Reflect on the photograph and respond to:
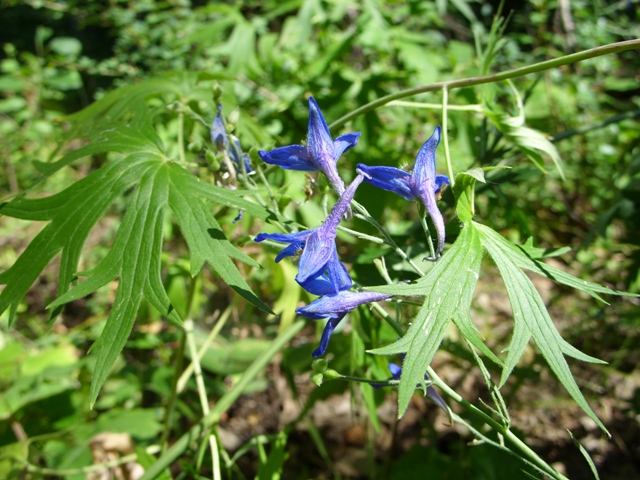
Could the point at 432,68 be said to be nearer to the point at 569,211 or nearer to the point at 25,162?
the point at 569,211

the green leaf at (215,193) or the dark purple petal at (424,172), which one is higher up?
the dark purple petal at (424,172)

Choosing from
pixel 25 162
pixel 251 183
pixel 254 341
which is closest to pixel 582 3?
pixel 254 341

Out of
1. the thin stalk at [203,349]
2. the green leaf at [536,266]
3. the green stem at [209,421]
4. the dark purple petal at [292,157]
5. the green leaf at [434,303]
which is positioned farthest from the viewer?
the thin stalk at [203,349]

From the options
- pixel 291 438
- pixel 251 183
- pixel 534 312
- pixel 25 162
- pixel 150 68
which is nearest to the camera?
pixel 534 312

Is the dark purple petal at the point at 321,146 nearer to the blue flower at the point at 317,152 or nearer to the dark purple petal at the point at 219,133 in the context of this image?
the blue flower at the point at 317,152

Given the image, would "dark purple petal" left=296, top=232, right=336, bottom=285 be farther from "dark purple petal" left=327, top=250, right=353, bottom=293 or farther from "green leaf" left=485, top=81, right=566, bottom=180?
"green leaf" left=485, top=81, right=566, bottom=180

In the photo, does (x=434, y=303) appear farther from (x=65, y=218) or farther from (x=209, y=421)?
(x=209, y=421)

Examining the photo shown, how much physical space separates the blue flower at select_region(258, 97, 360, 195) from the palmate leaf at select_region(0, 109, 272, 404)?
10cm

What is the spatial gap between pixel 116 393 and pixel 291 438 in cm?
80

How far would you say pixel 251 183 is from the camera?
113 cm

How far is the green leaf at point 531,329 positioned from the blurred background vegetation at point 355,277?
34 centimetres

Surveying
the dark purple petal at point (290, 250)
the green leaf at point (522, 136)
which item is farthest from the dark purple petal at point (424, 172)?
the green leaf at point (522, 136)

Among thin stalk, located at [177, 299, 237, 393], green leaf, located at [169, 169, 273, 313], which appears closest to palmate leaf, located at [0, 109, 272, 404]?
green leaf, located at [169, 169, 273, 313]

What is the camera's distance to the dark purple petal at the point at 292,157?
867 mm
